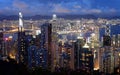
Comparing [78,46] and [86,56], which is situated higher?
[78,46]

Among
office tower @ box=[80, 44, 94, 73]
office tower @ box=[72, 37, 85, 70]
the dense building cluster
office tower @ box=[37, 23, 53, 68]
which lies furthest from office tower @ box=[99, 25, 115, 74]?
office tower @ box=[37, 23, 53, 68]

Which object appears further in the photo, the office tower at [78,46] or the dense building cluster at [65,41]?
the office tower at [78,46]

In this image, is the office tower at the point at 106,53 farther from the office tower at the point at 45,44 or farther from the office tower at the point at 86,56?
the office tower at the point at 45,44

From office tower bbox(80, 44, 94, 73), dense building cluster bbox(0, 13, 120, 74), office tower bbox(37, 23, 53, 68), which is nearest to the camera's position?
dense building cluster bbox(0, 13, 120, 74)

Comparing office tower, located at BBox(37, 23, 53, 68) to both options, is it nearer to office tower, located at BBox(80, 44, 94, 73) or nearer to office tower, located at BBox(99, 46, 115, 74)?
office tower, located at BBox(80, 44, 94, 73)

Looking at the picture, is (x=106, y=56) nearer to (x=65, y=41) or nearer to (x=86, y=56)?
(x=86, y=56)

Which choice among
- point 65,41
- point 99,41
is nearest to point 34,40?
point 65,41

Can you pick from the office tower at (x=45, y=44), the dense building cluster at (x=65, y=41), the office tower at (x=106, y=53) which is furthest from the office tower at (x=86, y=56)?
the office tower at (x=45, y=44)

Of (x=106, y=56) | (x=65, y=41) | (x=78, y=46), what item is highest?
(x=65, y=41)

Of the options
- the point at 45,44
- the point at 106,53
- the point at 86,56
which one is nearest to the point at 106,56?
the point at 106,53

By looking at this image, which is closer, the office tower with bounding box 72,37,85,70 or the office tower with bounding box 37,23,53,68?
the office tower with bounding box 37,23,53,68

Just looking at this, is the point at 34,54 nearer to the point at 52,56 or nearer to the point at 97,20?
the point at 52,56
